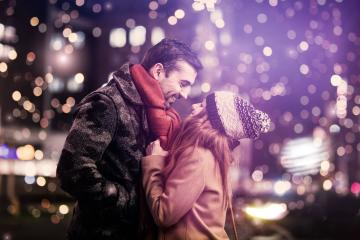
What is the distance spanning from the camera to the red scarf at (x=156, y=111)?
3131 millimetres

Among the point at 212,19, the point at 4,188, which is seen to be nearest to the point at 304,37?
the point at 212,19

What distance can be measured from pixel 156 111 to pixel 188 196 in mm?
484

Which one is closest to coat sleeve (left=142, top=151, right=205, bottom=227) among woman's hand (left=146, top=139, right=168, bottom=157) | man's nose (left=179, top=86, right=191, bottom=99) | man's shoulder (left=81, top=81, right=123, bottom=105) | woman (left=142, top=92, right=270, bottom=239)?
woman (left=142, top=92, right=270, bottom=239)

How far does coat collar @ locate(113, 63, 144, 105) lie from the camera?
10.4ft

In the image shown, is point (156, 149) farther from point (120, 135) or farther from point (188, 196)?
point (188, 196)

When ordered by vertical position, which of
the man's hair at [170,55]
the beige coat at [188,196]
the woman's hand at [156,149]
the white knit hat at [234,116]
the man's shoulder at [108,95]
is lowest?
the beige coat at [188,196]

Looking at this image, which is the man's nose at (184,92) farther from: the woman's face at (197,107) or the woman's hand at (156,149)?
the woman's hand at (156,149)

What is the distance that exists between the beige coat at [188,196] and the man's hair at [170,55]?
1.60 ft

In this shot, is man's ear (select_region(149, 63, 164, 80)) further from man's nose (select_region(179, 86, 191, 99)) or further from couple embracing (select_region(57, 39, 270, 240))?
man's nose (select_region(179, 86, 191, 99))

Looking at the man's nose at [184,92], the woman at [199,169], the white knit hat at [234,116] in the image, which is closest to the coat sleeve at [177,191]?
the woman at [199,169]

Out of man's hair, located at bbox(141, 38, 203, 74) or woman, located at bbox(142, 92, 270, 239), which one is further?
man's hair, located at bbox(141, 38, 203, 74)

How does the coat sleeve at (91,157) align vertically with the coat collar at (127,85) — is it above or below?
below

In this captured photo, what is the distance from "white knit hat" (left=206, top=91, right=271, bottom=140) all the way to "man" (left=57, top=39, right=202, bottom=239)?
19 centimetres

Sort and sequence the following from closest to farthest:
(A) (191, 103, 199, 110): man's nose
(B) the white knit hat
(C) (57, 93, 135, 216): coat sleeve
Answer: (C) (57, 93, 135, 216): coat sleeve → (B) the white knit hat → (A) (191, 103, 199, 110): man's nose
